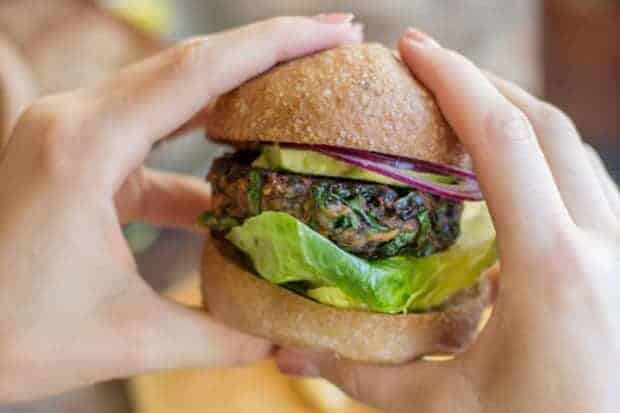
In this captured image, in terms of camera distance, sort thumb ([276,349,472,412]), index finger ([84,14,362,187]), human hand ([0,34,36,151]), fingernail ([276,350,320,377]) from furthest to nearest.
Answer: human hand ([0,34,36,151]) → fingernail ([276,350,320,377]) → index finger ([84,14,362,187]) → thumb ([276,349,472,412])

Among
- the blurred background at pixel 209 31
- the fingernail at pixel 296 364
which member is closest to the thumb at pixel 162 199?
the blurred background at pixel 209 31

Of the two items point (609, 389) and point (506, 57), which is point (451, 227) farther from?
point (506, 57)

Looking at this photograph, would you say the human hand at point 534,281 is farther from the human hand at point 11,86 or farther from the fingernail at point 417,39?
the human hand at point 11,86

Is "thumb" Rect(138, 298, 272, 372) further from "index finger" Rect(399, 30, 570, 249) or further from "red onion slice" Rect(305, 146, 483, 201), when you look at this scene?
"index finger" Rect(399, 30, 570, 249)

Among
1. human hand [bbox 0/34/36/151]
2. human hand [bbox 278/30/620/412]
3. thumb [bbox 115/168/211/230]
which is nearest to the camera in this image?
human hand [bbox 278/30/620/412]

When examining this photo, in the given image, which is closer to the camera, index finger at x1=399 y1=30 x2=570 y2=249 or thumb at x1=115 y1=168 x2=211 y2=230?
index finger at x1=399 y1=30 x2=570 y2=249

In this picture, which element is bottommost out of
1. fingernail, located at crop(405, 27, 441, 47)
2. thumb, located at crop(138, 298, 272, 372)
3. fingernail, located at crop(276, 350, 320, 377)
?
fingernail, located at crop(276, 350, 320, 377)

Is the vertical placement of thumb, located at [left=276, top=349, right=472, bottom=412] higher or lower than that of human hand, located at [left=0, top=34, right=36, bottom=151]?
lower

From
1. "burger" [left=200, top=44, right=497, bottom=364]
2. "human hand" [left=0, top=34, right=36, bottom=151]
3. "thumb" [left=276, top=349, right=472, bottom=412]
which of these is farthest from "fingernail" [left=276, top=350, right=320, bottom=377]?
"human hand" [left=0, top=34, right=36, bottom=151]
